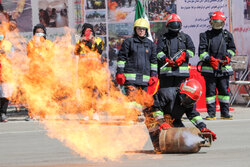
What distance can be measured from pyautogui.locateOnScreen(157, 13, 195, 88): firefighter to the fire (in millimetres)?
981

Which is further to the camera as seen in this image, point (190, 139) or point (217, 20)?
point (217, 20)

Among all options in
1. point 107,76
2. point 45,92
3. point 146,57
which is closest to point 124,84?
point 146,57

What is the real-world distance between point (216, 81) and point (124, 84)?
107 inches

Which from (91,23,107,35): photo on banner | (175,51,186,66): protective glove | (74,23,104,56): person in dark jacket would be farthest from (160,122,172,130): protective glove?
(91,23,107,35): photo on banner

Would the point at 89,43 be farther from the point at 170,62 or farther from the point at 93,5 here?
the point at 93,5

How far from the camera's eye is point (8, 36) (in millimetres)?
14391

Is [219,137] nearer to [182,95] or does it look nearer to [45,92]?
[182,95]

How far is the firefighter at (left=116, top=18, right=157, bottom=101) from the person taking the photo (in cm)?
1006

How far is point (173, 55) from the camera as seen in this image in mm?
11102

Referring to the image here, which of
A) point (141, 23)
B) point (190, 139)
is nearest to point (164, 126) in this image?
point (190, 139)

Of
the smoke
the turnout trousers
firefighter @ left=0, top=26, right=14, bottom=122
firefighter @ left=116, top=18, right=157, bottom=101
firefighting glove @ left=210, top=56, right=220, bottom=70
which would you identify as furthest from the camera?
firefighter @ left=0, top=26, right=14, bottom=122

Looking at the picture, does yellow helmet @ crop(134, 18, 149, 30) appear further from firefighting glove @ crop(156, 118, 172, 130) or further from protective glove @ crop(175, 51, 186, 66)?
firefighting glove @ crop(156, 118, 172, 130)

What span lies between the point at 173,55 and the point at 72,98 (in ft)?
9.49

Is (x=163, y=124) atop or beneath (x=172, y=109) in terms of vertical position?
beneath
